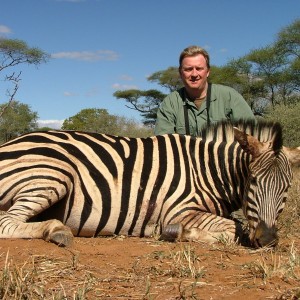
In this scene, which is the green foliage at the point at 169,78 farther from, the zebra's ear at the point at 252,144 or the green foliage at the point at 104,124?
the zebra's ear at the point at 252,144

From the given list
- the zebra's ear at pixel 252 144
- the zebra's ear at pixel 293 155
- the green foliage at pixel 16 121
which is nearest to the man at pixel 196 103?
the zebra's ear at pixel 293 155

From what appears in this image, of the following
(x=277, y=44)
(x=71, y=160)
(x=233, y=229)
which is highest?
(x=277, y=44)

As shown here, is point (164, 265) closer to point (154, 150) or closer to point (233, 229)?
point (233, 229)

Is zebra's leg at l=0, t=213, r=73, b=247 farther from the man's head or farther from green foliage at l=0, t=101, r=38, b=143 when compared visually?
green foliage at l=0, t=101, r=38, b=143

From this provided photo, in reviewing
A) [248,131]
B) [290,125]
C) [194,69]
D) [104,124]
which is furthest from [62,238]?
[104,124]

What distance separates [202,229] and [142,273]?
90cm

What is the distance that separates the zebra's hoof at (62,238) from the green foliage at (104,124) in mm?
15911

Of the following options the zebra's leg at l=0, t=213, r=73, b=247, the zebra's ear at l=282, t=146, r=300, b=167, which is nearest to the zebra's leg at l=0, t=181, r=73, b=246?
the zebra's leg at l=0, t=213, r=73, b=247

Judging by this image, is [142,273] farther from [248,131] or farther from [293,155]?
[248,131]

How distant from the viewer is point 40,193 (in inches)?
113

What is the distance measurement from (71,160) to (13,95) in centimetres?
1203

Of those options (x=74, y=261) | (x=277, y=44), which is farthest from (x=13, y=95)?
(x=74, y=261)

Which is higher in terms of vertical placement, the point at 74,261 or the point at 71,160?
the point at 71,160

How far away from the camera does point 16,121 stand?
24906 mm
